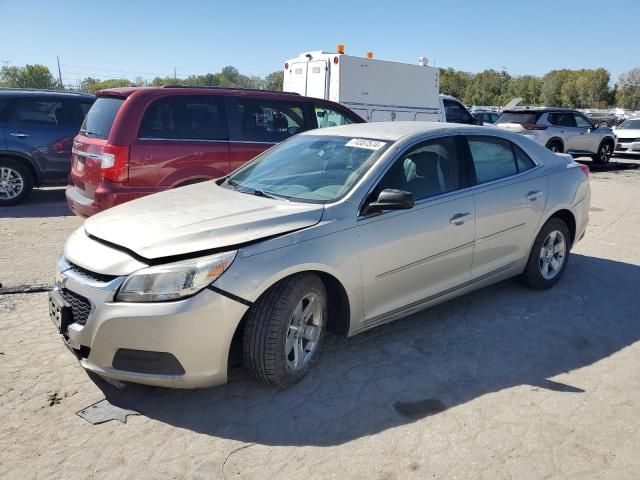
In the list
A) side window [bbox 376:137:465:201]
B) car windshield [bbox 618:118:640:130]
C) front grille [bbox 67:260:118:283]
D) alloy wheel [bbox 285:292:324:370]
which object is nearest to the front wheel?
car windshield [bbox 618:118:640:130]

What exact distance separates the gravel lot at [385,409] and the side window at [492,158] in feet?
3.74

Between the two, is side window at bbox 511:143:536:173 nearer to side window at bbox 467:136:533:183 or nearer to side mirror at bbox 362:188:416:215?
side window at bbox 467:136:533:183

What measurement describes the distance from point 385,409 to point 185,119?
4.24m

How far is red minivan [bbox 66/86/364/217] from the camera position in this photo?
5684 mm

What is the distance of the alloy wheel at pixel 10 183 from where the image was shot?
353 inches

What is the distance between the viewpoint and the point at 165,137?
598 centimetres

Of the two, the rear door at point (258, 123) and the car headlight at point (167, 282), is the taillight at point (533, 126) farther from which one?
the car headlight at point (167, 282)

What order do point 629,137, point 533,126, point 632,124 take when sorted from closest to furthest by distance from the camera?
point 533,126 < point 629,137 < point 632,124

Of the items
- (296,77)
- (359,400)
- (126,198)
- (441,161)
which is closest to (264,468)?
(359,400)

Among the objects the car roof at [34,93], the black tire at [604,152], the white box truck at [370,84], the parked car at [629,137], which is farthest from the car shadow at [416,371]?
the parked car at [629,137]

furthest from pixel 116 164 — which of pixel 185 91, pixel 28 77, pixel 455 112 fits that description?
pixel 28 77

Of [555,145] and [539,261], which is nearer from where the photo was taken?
[539,261]

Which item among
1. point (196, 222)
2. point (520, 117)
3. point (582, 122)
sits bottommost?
point (196, 222)

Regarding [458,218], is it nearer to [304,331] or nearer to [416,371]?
[416,371]
